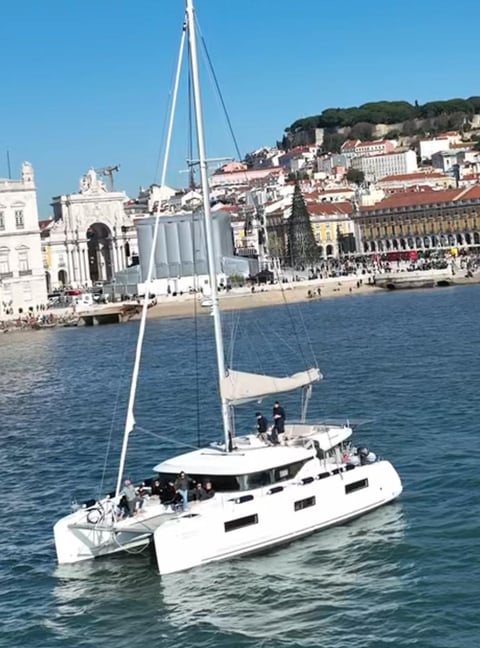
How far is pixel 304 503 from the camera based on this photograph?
1409 centimetres

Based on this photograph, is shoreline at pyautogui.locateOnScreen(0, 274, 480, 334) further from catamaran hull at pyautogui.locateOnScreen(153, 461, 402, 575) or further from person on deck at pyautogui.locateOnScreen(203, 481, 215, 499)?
person on deck at pyautogui.locateOnScreen(203, 481, 215, 499)

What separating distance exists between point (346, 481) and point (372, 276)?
214 feet

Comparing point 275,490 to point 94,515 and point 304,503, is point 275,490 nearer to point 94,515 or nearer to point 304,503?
point 304,503

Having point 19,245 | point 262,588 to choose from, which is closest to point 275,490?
point 262,588

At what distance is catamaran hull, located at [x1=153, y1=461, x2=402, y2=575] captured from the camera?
13.2 m

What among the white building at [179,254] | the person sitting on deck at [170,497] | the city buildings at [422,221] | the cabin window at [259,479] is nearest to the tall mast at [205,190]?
the cabin window at [259,479]

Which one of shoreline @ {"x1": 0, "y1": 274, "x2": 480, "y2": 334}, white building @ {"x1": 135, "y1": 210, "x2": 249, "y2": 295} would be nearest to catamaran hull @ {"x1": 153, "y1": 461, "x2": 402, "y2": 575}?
shoreline @ {"x1": 0, "y1": 274, "x2": 480, "y2": 334}

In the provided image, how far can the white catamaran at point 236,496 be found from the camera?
13.4 metres

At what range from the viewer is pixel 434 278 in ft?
253

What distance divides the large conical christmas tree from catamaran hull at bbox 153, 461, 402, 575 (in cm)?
8275

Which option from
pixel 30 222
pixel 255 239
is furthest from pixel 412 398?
pixel 255 239

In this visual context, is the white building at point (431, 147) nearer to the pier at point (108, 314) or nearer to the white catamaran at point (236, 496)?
the pier at point (108, 314)

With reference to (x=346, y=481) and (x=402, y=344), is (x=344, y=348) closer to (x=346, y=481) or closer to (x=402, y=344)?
(x=402, y=344)

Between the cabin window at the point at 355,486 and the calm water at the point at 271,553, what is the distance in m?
0.41
